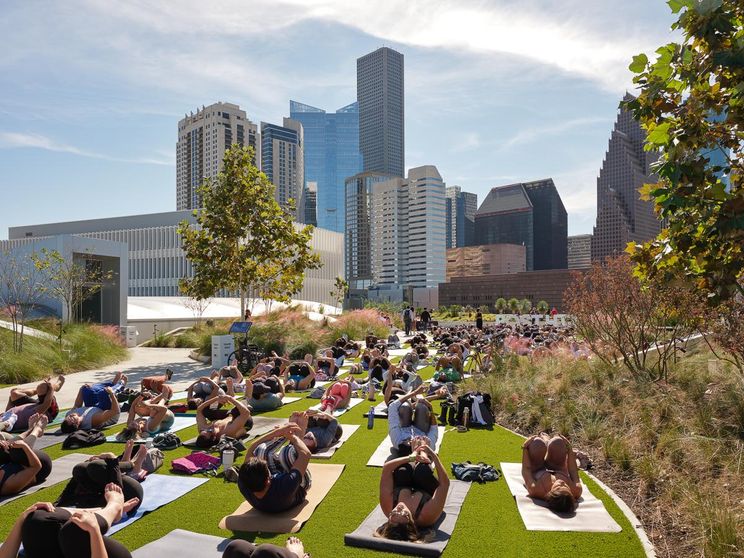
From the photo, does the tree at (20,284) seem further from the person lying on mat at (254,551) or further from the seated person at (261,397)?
the person lying on mat at (254,551)

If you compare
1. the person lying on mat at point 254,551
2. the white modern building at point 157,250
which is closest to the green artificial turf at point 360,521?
the person lying on mat at point 254,551

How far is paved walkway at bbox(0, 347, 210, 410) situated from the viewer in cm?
1238

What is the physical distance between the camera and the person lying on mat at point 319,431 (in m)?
7.50

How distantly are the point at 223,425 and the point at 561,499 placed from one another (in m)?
4.90

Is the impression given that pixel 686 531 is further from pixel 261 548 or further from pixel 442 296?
pixel 442 296

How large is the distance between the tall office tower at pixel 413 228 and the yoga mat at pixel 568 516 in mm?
161371

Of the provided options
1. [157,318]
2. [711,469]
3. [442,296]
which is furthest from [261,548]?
[442,296]

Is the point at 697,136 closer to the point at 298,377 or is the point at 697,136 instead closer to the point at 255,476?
the point at 255,476

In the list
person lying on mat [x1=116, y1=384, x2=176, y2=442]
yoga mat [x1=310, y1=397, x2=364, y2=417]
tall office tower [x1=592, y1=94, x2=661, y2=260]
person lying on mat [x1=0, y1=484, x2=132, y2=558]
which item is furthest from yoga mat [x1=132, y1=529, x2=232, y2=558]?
tall office tower [x1=592, y1=94, x2=661, y2=260]

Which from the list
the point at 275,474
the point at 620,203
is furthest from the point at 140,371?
the point at 620,203

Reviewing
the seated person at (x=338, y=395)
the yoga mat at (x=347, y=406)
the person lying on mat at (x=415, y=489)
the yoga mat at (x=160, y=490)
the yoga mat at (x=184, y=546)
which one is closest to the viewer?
the yoga mat at (x=184, y=546)

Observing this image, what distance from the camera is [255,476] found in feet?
17.3

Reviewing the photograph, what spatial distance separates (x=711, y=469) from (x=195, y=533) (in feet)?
17.3

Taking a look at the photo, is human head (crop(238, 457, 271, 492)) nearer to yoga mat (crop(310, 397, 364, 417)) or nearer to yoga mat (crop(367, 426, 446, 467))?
yoga mat (crop(367, 426, 446, 467))
